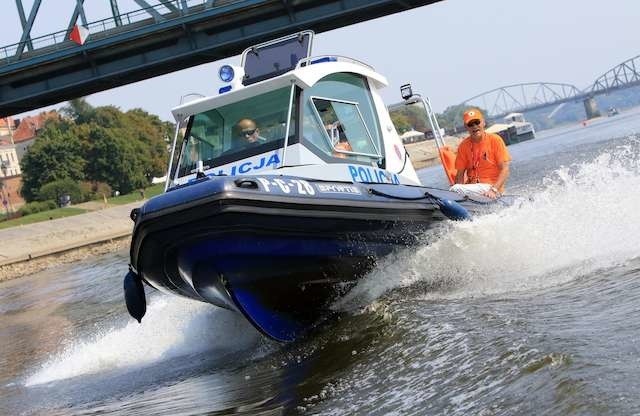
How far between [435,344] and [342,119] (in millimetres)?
3013

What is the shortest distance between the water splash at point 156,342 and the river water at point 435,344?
0.8 inches

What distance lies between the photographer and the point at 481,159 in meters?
9.73

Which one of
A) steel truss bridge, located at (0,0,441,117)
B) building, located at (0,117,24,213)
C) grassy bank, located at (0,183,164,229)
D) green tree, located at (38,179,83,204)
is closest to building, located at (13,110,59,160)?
building, located at (0,117,24,213)

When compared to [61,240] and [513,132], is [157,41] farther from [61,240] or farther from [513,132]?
[513,132]

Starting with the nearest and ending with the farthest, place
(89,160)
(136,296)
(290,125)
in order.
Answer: (136,296) → (290,125) → (89,160)

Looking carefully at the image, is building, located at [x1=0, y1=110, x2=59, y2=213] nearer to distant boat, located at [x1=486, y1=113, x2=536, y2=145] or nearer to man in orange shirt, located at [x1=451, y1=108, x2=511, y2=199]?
distant boat, located at [x1=486, y1=113, x2=536, y2=145]

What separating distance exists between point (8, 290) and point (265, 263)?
20.6m

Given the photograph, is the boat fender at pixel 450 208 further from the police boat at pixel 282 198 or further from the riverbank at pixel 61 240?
the riverbank at pixel 61 240

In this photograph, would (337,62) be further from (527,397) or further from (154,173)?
(154,173)

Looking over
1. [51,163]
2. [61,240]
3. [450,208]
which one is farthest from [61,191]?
[450,208]

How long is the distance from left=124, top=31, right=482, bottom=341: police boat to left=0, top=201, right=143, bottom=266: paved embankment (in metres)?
27.6

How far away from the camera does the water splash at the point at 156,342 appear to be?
8.68 metres

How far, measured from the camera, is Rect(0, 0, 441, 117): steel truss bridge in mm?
27359

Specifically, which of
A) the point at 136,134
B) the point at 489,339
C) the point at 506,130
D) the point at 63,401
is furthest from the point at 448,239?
the point at 136,134
